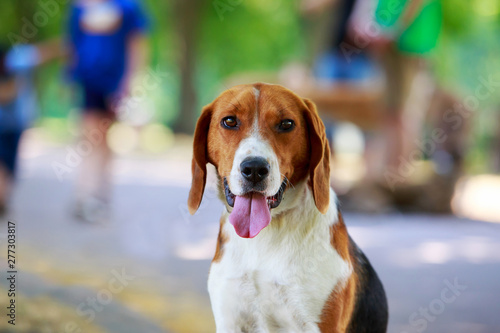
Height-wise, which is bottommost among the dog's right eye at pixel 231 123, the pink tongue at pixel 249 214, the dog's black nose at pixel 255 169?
the pink tongue at pixel 249 214

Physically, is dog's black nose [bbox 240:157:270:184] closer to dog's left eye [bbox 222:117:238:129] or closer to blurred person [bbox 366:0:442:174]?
dog's left eye [bbox 222:117:238:129]

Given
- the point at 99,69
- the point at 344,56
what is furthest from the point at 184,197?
the point at 344,56

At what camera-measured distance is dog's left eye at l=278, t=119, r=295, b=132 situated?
87.6 inches

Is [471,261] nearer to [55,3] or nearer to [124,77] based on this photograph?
[124,77]

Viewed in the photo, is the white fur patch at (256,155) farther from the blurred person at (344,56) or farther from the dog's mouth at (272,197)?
the blurred person at (344,56)

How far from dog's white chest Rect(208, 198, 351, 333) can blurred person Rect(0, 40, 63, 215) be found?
472 centimetres

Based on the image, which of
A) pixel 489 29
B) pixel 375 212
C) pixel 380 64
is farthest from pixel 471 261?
pixel 489 29

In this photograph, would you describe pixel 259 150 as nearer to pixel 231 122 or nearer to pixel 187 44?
pixel 231 122

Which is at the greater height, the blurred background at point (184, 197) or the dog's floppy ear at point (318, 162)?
the dog's floppy ear at point (318, 162)

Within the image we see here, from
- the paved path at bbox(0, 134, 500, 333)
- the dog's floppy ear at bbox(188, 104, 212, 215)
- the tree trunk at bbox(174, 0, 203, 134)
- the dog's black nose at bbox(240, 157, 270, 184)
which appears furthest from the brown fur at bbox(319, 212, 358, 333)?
the tree trunk at bbox(174, 0, 203, 134)

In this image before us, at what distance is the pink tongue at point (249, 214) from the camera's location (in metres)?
2.14

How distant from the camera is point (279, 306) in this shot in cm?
221

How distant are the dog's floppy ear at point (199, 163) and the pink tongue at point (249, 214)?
0.76 feet

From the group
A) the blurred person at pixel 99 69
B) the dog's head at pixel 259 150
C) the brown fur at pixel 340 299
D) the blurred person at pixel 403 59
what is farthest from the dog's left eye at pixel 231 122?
the blurred person at pixel 99 69
